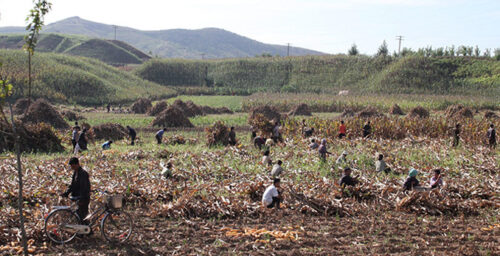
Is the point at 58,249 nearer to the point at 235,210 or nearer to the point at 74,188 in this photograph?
the point at 74,188

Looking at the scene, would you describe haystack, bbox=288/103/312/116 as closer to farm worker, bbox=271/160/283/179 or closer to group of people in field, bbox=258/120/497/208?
group of people in field, bbox=258/120/497/208

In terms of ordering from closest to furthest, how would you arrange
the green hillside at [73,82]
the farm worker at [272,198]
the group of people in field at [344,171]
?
the farm worker at [272,198]
the group of people in field at [344,171]
the green hillside at [73,82]

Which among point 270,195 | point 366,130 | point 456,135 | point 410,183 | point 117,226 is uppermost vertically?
point 456,135

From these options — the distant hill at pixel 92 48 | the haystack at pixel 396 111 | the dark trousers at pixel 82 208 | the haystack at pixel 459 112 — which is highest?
the distant hill at pixel 92 48

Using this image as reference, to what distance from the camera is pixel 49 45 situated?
155250 millimetres

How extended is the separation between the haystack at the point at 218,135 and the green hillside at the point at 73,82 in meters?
39.5

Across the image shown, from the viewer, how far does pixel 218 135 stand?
77.4 ft

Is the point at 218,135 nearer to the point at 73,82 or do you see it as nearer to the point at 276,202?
the point at 276,202

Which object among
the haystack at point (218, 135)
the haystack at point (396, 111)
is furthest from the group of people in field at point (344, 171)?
the haystack at point (396, 111)

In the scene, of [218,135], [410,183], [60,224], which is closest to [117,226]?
[60,224]

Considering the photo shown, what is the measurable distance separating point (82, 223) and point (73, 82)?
200 ft

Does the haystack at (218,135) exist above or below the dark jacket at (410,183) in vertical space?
below

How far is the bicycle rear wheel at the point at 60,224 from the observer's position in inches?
332

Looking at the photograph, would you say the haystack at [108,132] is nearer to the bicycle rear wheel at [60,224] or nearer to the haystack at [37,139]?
the haystack at [37,139]
